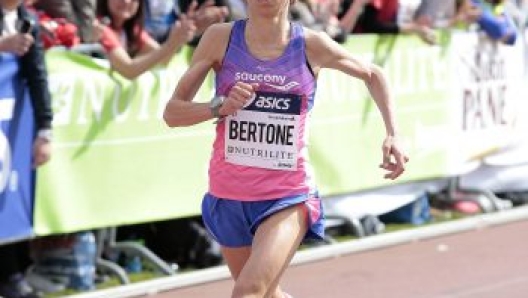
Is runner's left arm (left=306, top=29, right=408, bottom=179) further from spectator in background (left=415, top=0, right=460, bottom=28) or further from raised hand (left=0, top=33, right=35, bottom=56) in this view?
spectator in background (left=415, top=0, right=460, bottom=28)

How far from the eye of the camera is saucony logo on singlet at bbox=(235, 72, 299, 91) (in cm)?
598

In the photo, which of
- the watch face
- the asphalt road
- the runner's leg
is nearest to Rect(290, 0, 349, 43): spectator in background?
the asphalt road

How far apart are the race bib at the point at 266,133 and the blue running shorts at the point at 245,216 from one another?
16 cm

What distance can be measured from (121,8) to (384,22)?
267 centimetres

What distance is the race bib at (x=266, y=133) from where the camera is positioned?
20.0 feet

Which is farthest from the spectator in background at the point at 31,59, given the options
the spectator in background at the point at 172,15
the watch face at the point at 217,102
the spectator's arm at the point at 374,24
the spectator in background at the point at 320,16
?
the spectator's arm at the point at 374,24

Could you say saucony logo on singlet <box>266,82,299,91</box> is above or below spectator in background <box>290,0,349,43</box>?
above

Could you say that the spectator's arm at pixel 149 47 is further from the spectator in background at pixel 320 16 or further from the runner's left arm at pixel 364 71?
the runner's left arm at pixel 364 71

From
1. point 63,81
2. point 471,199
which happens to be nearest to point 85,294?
point 63,81

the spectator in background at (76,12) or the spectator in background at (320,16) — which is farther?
the spectator in background at (320,16)

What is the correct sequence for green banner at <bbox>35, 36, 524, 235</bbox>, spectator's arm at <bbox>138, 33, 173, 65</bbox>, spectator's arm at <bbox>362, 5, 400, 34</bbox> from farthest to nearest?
spectator's arm at <bbox>362, 5, 400, 34</bbox>
spectator's arm at <bbox>138, 33, 173, 65</bbox>
green banner at <bbox>35, 36, 524, 235</bbox>

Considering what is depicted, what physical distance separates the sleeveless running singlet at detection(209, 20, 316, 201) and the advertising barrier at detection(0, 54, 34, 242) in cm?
Answer: 224

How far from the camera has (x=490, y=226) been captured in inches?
449

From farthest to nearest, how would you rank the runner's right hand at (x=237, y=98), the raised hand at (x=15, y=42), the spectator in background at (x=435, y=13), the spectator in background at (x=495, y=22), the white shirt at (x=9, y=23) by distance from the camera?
the spectator in background at (x=495, y=22)
the spectator in background at (x=435, y=13)
the white shirt at (x=9, y=23)
the raised hand at (x=15, y=42)
the runner's right hand at (x=237, y=98)
